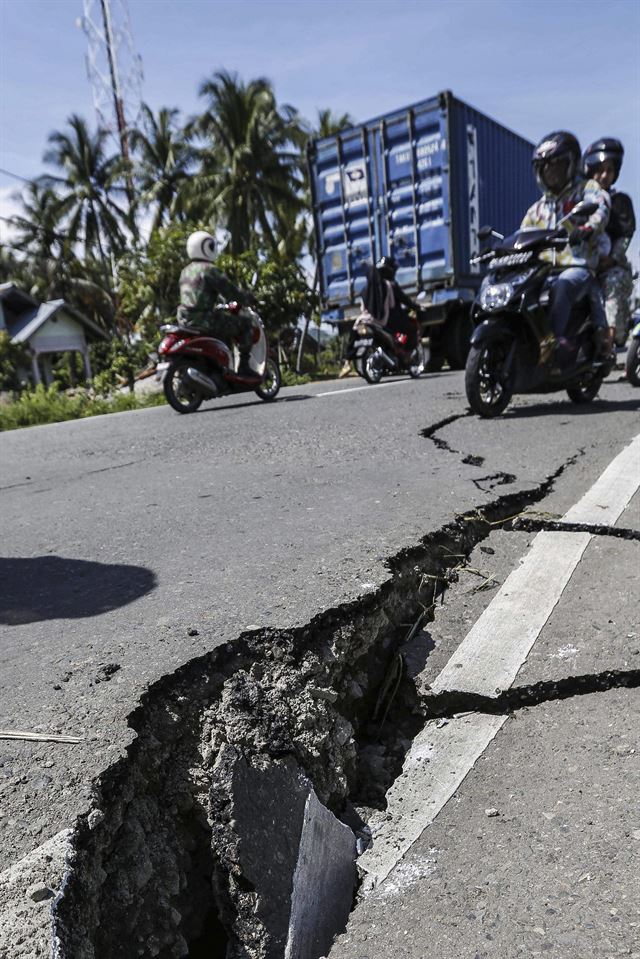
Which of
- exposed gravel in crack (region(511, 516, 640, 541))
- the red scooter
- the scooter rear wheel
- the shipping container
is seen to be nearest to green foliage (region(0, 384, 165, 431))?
the red scooter

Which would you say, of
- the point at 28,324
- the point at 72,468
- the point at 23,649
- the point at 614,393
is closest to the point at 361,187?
the point at 614,393

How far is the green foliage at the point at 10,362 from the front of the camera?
25.4 meters

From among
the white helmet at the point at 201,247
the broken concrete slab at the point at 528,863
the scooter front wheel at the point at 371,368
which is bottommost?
the scooter front wheel at the point at 371,368

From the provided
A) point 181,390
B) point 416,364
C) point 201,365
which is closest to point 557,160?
point 201,365

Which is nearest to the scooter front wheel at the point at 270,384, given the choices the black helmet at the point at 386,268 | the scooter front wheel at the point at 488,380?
the black helmet at the point at 386,268

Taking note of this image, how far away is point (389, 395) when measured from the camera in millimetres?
7578

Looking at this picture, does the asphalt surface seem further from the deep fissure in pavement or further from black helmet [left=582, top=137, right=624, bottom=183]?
black helmet [left=582, top=137, right=624, bottom=183]

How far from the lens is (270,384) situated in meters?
8.95

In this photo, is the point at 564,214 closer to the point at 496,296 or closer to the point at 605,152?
the point at 496,296

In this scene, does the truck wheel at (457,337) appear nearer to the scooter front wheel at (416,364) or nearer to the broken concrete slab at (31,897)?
the scooter front wheel at (416,364)

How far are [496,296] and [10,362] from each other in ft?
79.0

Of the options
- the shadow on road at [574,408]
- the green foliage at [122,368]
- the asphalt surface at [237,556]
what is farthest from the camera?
the green foliage at [122,368]

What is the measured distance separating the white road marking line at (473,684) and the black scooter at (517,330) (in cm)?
265

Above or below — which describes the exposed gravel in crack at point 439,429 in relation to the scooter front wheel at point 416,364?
above
